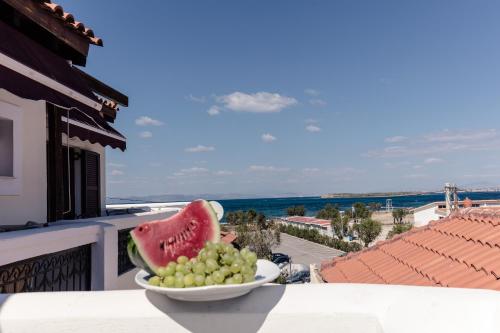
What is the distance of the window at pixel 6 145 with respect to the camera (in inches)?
189

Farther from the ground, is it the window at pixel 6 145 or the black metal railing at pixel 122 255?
the window at pixel 6 145

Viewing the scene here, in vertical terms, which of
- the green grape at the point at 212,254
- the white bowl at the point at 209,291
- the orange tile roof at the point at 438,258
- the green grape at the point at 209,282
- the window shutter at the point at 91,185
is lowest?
the orange tile roof at the point at 438,258

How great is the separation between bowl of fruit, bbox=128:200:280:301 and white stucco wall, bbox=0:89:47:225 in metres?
3.29

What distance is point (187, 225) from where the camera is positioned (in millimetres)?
2516

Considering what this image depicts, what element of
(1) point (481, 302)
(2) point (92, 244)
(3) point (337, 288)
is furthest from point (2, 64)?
(1) point (481, 302)

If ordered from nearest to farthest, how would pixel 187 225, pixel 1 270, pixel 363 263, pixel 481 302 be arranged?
pixel 481 302, pixel 187 225, pixel 1 270, pixel 363 263

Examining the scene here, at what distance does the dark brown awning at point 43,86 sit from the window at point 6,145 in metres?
0.75

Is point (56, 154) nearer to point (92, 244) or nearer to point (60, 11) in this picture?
point (92, 244)

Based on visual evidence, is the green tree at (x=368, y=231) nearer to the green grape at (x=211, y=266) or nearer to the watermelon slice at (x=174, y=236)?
the watermelon slice at (x=174, y=236)

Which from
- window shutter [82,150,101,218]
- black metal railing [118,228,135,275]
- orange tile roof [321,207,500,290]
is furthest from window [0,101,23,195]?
orange tile roof [321,207,500,290]

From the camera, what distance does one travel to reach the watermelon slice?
2229 mm

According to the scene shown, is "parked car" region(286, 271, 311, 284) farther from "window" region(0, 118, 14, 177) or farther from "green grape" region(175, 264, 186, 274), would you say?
"green grape" region(175, 264, 186, 274)

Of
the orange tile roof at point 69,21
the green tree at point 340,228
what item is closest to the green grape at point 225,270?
the orange tile roof at point 69,21

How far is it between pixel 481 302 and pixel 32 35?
6.86 metres
